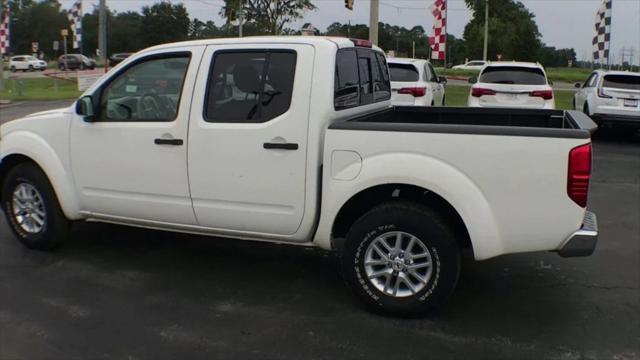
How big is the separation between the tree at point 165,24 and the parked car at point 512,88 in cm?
7452

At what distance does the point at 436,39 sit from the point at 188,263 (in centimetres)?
1671

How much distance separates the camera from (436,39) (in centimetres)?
2031

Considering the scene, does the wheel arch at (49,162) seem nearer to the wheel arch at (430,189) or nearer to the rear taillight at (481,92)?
the wheel arch at (430,189)

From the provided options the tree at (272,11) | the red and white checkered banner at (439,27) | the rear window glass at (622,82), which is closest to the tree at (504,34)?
the tree at (272,11)

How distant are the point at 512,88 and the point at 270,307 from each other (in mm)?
9924

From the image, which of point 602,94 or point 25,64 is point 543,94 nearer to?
point 602,94

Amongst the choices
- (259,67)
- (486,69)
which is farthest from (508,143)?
(486,69)

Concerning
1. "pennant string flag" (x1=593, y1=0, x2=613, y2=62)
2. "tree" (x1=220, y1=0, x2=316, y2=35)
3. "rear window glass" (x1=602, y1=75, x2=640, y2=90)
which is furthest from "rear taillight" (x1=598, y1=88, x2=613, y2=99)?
"tree" (x1=220, y1=0, x2=316, y2=35)

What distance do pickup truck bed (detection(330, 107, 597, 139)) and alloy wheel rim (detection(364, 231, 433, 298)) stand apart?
2.38 feet

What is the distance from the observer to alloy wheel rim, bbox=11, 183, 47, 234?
5.35 meters

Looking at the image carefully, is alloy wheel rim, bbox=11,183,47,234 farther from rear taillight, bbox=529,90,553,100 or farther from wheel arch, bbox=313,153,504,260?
rear taillight, bbox=529,90,553,100

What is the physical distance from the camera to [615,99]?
1311cm

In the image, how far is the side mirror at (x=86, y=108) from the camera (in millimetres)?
4910

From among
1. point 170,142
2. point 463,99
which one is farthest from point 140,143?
point 463,99
